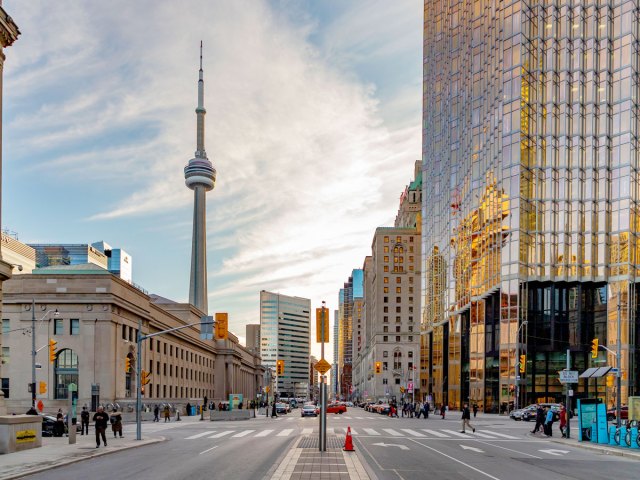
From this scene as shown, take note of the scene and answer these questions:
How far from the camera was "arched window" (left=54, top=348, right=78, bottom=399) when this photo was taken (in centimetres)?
6712

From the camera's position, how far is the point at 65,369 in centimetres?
6744

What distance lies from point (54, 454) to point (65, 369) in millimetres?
43374

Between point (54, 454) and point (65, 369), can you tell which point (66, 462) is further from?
point (65, 369)

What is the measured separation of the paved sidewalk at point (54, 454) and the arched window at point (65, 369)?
3191cm

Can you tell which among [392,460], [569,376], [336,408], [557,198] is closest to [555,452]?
[392,460]

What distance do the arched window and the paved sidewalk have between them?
31910 mm

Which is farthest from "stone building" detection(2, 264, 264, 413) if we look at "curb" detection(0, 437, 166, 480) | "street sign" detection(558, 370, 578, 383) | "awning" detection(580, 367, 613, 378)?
"awning" detection(580, 367, 613, 378)

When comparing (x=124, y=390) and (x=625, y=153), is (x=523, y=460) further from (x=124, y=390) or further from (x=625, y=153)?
(x=625, y=153)

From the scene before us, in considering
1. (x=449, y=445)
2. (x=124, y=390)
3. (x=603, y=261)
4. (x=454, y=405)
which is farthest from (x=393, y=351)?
(x=449, y=445)

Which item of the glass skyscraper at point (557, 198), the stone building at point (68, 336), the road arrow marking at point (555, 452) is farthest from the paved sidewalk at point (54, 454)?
the glass skyscraper at point (557, 198)

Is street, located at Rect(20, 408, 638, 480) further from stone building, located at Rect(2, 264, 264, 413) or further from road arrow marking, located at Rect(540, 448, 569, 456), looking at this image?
stone building, located at Rect(2, 264, 264, 413)

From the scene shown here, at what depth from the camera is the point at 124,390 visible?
70375 millimetres

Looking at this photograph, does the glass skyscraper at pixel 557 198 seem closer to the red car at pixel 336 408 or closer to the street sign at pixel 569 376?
the red car at pixel 336 408

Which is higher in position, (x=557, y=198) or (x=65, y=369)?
(x=557, y=198)
